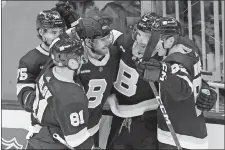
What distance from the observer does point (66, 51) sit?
1.77m

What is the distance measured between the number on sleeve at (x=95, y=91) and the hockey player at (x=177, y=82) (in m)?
0.24

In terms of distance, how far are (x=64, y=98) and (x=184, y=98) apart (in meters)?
0.42

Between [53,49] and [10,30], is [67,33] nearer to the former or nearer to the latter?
[53,49]

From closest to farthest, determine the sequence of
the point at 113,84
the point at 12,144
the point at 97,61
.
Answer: the point at 97,61 < the point at 113,84 < the point at 12,144

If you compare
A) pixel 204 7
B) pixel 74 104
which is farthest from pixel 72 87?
pixel 204 7

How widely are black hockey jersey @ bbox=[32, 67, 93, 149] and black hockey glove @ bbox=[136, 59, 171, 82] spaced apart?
24cm

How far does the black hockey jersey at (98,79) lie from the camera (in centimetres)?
198

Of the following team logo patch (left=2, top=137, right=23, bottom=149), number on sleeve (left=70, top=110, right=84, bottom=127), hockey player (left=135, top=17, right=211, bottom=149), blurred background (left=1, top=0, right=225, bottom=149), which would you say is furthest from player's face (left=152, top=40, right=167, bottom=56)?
team logo patch (left=2, top=137, right=23, bottom=149)

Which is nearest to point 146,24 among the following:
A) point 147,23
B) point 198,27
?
point 147,23

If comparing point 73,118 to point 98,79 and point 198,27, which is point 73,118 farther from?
point 198,27

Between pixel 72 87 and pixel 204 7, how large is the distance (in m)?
1.09

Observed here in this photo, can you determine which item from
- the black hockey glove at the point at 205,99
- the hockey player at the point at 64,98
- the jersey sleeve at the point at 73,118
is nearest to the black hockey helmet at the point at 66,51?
the hockey player at the point at 64,98

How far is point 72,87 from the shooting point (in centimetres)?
176

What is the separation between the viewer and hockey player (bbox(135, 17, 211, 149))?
169cm
